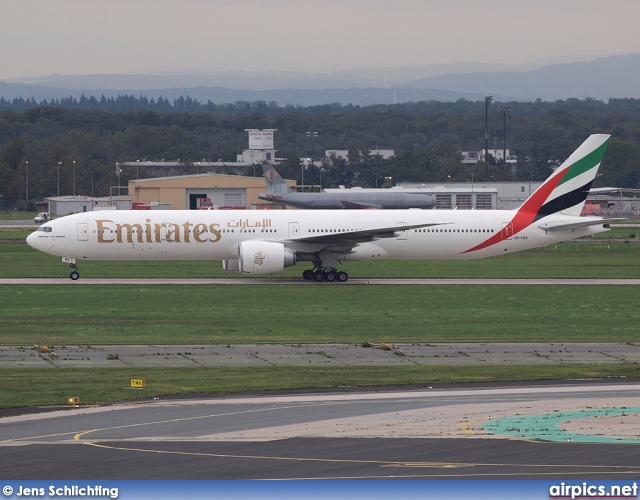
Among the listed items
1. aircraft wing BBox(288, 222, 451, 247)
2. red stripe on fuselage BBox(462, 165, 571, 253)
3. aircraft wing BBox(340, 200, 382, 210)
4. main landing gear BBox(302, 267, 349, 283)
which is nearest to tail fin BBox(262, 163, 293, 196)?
aircraft wing BBox(340, 200, 382, 210)

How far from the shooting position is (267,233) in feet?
194

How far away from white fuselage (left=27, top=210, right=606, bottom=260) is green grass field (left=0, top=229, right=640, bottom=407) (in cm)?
321

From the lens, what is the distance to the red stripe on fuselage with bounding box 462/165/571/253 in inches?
2389

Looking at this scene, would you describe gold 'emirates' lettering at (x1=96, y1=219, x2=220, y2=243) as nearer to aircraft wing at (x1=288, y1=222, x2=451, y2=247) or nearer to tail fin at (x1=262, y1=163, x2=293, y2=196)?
aircraft wing at (x1=288, y1=222, x2=451, y2=247)

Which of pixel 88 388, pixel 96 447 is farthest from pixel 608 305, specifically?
pixel 96 447

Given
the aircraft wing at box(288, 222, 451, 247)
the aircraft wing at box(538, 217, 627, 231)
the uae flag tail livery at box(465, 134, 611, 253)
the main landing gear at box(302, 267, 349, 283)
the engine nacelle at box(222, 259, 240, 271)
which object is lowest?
the main landing gear at box(302, 267, 349, 283)

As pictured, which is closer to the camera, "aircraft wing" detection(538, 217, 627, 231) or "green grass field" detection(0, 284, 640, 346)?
"green grass field" detection(0, 284, 640, 346)

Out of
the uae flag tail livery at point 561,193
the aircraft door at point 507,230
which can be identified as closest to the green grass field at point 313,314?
the aircraft door at point 507,230

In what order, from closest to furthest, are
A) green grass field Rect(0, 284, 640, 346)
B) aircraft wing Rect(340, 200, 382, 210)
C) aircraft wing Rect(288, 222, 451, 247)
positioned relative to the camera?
green grass field Rect(0, 284, 640, 346), aircraft wing Rect(288, 222, 451, 247), aircraft wing Rect(340, 200, 382, 210)

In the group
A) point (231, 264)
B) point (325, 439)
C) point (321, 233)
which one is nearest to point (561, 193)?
point (321, 233)

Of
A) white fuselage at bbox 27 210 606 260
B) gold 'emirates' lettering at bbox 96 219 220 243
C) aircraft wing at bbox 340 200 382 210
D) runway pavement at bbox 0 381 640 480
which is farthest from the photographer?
aircraft wing at bbox 340 200 382 210

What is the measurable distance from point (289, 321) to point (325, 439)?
2089 centimetres

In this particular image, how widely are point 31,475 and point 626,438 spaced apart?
11.2 meters

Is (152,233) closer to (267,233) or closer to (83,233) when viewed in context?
(83,233)
